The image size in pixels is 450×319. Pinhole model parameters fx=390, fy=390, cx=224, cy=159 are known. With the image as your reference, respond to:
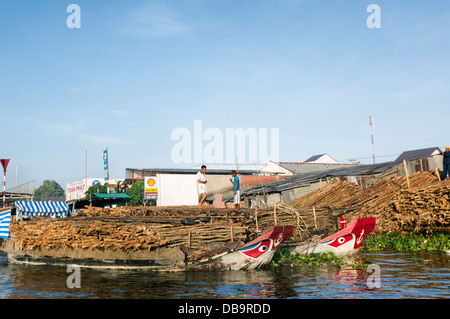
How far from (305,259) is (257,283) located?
4709 mm

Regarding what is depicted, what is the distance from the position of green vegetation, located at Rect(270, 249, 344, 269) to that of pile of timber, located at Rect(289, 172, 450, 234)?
3396 millimetres

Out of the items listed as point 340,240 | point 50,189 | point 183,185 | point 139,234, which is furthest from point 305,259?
point 50,189

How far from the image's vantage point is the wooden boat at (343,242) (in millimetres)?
15859

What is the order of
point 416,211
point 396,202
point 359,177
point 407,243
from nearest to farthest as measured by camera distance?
1. point 407,243
2. point 416,211
3. point 396,202
4. point 359,177

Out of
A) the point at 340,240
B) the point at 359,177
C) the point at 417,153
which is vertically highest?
the point at 417,153

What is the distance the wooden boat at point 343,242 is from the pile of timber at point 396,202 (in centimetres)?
269

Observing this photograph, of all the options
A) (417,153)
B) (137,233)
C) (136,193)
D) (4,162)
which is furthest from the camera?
(417,153)

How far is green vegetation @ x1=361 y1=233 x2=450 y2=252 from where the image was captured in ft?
57.1

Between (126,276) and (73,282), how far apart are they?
5.74 feet

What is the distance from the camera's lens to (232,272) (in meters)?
13.6

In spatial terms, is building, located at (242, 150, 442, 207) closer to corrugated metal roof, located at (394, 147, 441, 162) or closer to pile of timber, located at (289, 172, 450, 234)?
pile of timber, located at (289, 172, 450, 234)

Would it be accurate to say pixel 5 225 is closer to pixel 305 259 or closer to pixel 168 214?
pixel 168 214

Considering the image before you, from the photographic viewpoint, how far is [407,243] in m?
18.8
